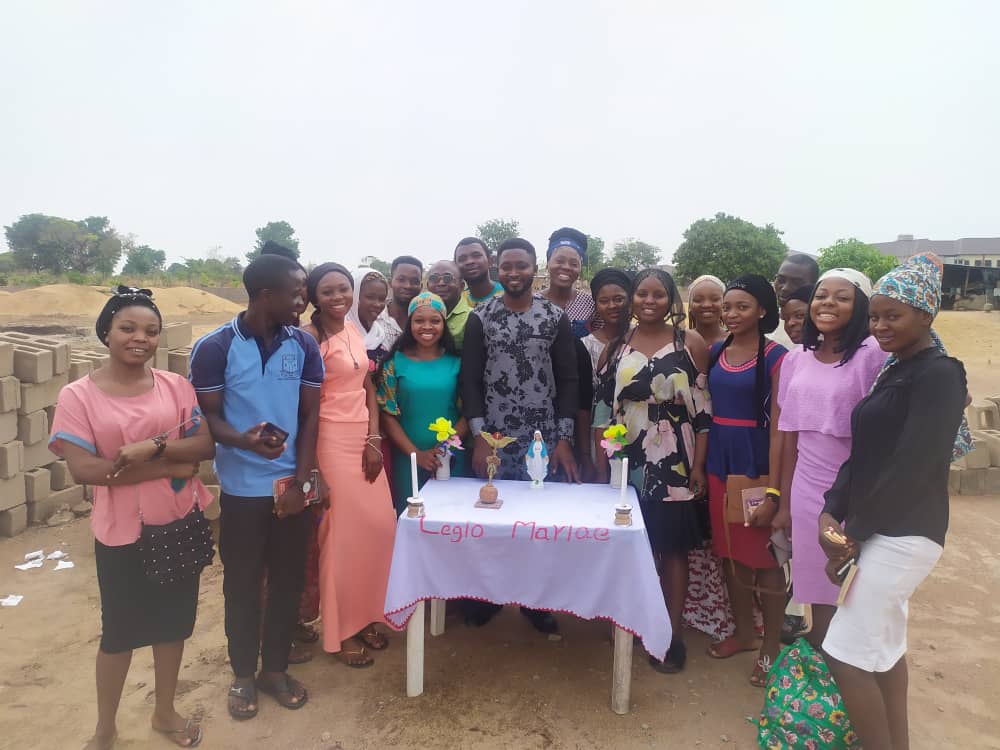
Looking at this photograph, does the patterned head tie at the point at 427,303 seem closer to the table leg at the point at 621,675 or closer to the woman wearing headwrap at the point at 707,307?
the woman wearing headwrap at the point at 707,307

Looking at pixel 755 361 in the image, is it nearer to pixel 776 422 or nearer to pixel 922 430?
pixel 776 422

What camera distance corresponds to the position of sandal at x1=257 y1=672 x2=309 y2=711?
309 cm

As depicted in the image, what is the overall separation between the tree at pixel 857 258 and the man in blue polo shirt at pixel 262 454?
2849 cm

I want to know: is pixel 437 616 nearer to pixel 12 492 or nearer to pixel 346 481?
pixel 346 481

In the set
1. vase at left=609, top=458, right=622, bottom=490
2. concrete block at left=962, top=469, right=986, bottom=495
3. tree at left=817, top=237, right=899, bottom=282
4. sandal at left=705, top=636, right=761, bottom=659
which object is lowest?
sandal at left=705, top=636, right=761, bottom=659

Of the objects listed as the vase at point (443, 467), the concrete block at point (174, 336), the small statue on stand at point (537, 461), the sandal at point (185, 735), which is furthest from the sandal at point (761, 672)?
the concrete block at point (174, 336)

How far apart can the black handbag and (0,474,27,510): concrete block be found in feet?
12.9

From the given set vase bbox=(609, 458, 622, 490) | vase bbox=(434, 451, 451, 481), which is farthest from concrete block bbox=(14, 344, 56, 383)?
vase bbox=(609, 458, 622, 490)

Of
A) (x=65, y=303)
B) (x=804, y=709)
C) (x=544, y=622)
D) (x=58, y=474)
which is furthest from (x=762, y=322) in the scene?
(x=65, y=303)

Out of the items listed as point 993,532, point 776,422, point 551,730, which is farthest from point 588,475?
point 993,532

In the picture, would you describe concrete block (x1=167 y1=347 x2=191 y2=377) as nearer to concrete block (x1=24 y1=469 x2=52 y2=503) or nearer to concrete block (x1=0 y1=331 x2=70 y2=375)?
concrete block (x1=0 y1=331 x2=70 y2=375)

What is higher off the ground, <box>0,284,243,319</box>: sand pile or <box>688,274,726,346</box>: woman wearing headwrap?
<box>688,274,726,346</box>: woman wearing headwrap

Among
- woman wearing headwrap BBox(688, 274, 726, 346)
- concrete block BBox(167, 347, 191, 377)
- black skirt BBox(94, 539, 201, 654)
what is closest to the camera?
black skirt BBox(94, 539, 201, 654)

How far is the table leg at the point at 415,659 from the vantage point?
3.14m
